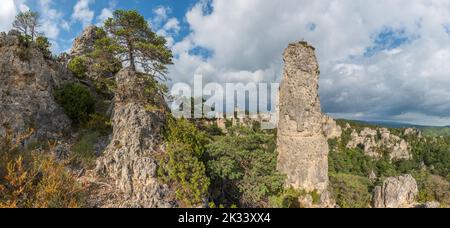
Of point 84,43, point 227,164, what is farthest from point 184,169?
point 84,43

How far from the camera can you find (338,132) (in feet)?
357

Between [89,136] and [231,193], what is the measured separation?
798 cm

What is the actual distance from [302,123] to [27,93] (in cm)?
1571

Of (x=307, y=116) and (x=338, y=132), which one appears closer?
(x=307, y=116)

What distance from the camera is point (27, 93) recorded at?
1560cm

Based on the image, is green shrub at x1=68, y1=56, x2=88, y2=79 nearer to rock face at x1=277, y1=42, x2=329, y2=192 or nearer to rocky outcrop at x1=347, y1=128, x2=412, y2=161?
rock face at x1=277, y1=42, x2=329, y2=192

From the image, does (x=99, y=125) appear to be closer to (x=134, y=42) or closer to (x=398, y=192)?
(x=134, y=42)

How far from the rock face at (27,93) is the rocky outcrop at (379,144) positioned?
104915mm

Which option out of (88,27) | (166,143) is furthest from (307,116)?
(88,27)

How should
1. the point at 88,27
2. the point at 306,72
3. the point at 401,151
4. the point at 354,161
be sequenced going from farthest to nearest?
the point at 401,151 < the point at 354,161 < the point at 88,27 < the point at 306,72

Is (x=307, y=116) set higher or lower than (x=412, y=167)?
higher
